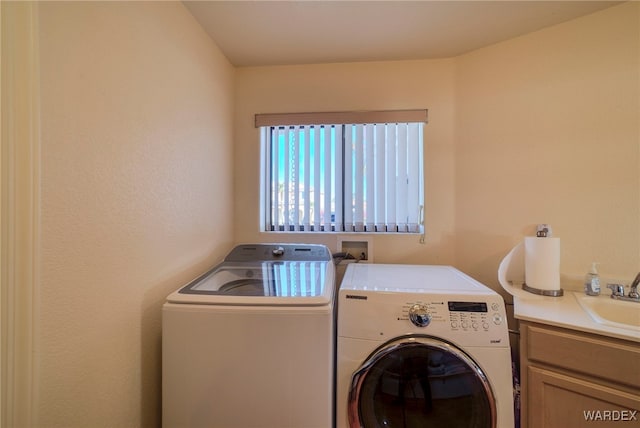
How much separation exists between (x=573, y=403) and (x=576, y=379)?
9 centimetres

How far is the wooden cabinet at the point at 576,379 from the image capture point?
0.82 meters

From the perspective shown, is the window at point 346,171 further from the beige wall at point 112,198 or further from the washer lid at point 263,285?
the beige wall at point 112,198

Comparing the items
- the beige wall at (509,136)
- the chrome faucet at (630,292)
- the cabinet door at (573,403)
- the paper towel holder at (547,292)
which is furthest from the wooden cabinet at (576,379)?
the beige wall at (509,136)

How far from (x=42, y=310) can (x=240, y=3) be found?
145 cm

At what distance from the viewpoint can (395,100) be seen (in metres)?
1.65

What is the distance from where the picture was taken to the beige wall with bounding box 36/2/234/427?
0.64 metres

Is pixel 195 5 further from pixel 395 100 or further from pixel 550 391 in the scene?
pixel 550 391

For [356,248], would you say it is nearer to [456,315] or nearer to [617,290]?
[456,315]

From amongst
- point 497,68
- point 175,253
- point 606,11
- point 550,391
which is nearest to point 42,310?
point 175,253

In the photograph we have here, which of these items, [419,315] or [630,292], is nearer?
[419,315]

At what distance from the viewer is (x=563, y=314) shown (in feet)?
3.20

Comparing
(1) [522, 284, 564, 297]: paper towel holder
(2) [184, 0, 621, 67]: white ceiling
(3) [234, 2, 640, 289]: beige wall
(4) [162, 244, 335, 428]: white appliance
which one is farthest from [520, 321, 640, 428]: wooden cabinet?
(2) [184, 0, 621, 67]: white ceiling

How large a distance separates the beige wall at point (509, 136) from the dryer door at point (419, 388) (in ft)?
2.55

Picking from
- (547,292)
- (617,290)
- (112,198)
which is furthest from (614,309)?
(112,198)
